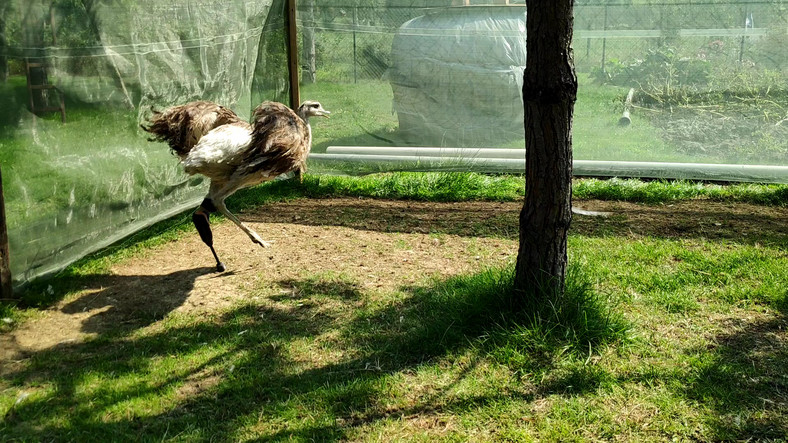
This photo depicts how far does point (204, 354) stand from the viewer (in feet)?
14.4

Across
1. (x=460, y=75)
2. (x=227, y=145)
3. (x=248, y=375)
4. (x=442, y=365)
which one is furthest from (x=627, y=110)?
(x=248, y=375)

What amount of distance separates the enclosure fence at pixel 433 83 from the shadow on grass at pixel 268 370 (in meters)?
1.86

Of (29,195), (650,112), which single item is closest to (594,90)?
(650,112)

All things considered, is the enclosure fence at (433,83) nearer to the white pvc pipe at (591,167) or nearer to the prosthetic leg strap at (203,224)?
the white pvc pipe at (591,167)

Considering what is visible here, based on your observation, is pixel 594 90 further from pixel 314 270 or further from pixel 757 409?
pixel 757 409

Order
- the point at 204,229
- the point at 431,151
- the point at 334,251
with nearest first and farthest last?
the point at 204,229 → the point at 334,251 → the point at 431,151

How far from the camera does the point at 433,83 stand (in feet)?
27.9

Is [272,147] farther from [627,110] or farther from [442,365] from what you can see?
[627,110]

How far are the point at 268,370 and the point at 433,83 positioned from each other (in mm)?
5140

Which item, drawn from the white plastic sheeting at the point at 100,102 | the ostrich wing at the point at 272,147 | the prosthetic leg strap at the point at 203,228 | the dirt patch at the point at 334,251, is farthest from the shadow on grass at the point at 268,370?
the white plastic sheeting at the point at 100,102

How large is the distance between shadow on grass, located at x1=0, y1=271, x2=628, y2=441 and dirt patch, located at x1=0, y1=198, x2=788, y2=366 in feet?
1.00

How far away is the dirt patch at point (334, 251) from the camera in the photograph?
5.16 metres

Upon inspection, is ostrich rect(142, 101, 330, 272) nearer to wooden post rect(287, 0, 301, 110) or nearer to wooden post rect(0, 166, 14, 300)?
wooden post rect(0, 166, 14, 300)

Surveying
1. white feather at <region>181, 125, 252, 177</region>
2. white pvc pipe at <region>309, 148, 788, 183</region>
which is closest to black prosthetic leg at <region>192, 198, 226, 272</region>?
white feather at <region>181, 125, 252, 177</region>
